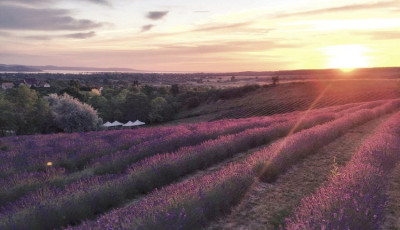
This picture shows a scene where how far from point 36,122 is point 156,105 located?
2766cm

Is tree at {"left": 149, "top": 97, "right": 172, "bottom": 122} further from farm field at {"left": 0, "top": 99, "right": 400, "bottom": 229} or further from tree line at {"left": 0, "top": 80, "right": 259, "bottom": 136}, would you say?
farm field at {"left": 0, "top": 99, "right": 400, "bottom": 229}

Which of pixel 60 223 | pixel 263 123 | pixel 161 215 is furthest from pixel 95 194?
pixel 263 123

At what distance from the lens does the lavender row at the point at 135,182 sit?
15.3 ft

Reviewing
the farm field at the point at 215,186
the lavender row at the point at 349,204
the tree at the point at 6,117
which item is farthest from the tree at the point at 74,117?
the lavender row at the point at 349,204

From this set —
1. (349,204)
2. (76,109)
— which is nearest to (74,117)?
(76,109)

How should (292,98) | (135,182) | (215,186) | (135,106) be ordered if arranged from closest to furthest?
(215,186)
(135,182)
(292,98)
(135,106)

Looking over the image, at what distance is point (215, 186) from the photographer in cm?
459

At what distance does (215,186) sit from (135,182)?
1.98 metres

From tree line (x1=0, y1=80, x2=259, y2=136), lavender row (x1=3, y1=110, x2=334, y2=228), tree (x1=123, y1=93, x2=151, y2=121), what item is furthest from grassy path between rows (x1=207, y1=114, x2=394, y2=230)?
tree (x1=123, y1=93, x2=151, y2=121)

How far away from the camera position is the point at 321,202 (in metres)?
3.75

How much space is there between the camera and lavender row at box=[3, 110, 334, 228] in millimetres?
4657

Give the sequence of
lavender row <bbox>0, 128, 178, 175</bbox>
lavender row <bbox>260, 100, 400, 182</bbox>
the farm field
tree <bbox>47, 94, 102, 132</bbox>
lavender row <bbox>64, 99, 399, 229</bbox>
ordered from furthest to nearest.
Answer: tree <bbox>47, 94, 102, 132</bbox>, lavender row <bbox>0, 128, 178, 175</bbox>, lavender row <bbox>260, 100, 400, 182</bbox>, the farm field, lavender row <bbox>64, 99, 399, 229</bbox>

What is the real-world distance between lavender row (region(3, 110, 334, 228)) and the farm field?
0.06ft

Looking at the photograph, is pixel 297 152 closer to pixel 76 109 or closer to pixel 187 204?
pixel 187 204
